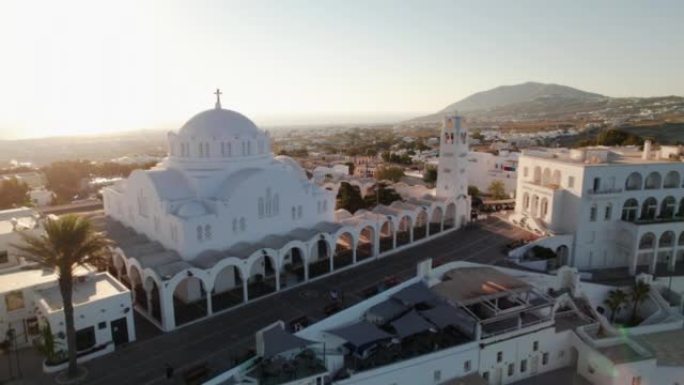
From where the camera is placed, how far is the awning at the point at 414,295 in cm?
2709

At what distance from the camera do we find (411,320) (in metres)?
24.7

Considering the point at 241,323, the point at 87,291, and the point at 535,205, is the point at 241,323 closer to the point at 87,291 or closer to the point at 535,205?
the point at 87,291

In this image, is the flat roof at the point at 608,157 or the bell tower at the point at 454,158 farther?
the bell tower at the point at 454,158

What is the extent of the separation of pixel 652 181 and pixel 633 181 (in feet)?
7.22

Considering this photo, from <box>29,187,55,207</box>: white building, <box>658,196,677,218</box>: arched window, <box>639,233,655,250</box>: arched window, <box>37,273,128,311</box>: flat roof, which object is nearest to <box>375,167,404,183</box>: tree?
<box>639,233,655,250</box>: arched window

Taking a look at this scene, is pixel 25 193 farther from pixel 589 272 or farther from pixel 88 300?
pixel 589 272

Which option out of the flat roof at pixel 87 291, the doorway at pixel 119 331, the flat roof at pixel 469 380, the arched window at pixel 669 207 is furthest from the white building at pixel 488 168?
the doorway at pixel 119 331

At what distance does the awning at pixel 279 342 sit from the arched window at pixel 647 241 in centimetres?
3410

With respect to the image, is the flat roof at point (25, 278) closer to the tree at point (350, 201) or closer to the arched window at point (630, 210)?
the tree at point (350, 201)

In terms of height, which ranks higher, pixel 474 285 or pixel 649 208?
pixel 649 208

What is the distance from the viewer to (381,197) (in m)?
51.2

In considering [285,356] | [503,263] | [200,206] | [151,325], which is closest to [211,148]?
[200,206]

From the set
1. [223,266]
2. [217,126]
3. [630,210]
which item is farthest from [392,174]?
[223,266]

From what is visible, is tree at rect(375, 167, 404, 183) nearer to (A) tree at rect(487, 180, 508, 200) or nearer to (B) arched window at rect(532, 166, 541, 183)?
(A) tree at rect(487, 180, 508, 200)
